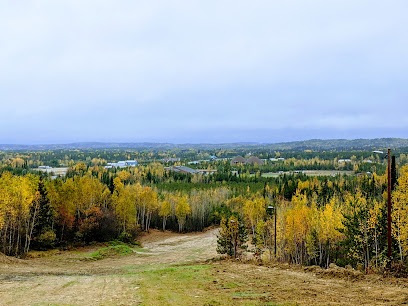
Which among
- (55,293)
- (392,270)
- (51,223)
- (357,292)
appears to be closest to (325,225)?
(392,270)

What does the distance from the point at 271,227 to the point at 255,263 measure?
18991 mm

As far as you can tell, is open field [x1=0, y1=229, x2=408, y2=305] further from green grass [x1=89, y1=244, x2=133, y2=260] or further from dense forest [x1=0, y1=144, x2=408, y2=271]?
green grass [x1=89, y1=244, x2=133, y2=260]

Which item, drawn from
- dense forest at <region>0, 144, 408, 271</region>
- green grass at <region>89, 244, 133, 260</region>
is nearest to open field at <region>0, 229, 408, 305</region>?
dense forest at <region>0, 144, 408, 271</region>

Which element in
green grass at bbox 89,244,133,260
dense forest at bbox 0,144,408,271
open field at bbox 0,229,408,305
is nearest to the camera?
open field at bbox 0,229,408,305

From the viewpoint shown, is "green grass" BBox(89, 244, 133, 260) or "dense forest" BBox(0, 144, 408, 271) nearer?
"dense forest" BBox(0, 144, 408, 271)

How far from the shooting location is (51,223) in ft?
151

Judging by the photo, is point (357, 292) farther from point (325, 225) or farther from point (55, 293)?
point (325, 225)

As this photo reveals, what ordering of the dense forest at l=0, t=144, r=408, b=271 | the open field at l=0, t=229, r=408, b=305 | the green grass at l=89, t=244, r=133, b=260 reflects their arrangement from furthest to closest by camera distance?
1. the green grass at l=89, t=244, r=133, b=260
2. the dense forest at l=0, t=144, r=408, b=271
3. the open field at l=0, t=229, r=408, b=305

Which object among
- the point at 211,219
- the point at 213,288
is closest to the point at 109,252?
the point at 213,288

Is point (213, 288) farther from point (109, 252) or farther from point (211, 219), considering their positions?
point (211, 219)

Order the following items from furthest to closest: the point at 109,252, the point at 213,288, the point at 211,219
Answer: the point at 211,219, the point at 109,252, the point at 213,288

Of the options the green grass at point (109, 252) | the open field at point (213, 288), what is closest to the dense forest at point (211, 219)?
the open field at point (213, 288)

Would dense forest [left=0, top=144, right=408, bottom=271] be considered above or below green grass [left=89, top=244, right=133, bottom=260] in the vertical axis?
above

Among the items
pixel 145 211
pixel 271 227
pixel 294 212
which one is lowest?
pixel 145 211
